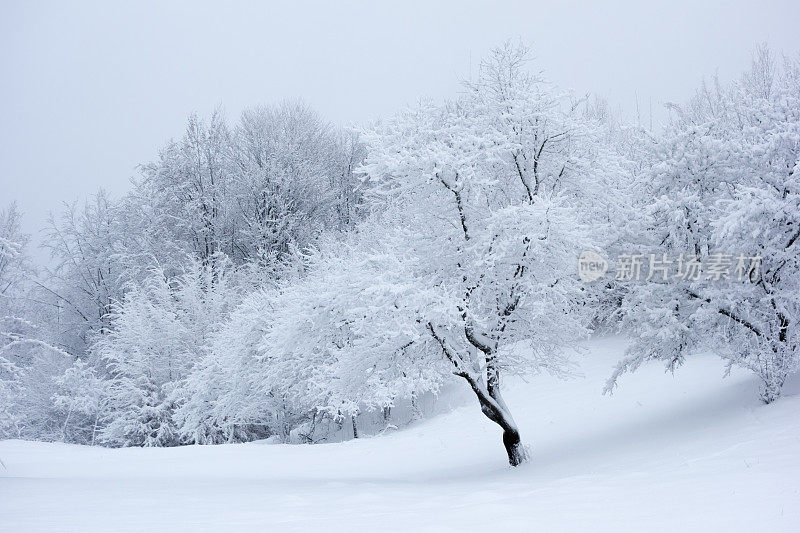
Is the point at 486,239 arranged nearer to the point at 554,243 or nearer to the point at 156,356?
the point at 554,243

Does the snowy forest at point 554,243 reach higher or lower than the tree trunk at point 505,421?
higher

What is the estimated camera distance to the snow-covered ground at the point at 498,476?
202 inches

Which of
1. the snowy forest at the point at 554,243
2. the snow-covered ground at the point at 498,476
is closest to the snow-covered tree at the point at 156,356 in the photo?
the snow-covered ground at the point at 498,476

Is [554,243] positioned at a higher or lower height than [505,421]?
higher

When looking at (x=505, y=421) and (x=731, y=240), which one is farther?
(x=505, y=421)

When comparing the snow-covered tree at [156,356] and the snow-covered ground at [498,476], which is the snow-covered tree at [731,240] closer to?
the snow-covered ground at [498,476]

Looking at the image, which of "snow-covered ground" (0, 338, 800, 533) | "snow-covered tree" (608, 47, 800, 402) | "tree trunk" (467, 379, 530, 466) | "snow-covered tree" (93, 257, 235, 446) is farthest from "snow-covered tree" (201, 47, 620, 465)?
"snow-covered tree" (93, 257, 235, 446)

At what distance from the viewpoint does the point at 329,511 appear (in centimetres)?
619

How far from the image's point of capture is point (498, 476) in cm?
987

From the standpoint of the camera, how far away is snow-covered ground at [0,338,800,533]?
512 centimetres

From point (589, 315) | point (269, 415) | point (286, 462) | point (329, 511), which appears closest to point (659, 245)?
point (589, 315)

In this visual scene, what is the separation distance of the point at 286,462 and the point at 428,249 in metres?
7.22

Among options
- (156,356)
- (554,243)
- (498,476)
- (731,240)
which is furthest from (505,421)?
(156,356)

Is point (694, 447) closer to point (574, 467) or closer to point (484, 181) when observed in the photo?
point (574, 467)
